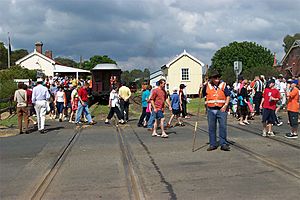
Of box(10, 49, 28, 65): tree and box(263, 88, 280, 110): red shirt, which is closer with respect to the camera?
box(263, 88, 280, 110): red shirt

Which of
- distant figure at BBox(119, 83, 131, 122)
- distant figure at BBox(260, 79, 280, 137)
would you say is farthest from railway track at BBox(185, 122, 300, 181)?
distant figure at BBox(119, 83, 131, 122)

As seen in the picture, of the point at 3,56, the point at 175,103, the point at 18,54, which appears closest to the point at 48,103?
the point at 175,103

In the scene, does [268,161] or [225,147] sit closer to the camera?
[268,161]

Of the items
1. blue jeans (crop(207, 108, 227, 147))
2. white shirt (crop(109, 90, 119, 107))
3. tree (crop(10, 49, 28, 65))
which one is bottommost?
blue jeans (crop(207, 108, 227, 147))

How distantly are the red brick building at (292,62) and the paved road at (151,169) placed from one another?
49.4m

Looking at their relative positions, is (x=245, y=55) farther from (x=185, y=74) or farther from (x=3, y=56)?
(x=3, y=56)

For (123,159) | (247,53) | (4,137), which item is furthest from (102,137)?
(247,53)

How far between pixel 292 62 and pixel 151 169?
190 ft

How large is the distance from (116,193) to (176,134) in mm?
A: 7891

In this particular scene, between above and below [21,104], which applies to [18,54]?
above

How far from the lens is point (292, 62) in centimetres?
6253

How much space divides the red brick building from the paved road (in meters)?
49.4

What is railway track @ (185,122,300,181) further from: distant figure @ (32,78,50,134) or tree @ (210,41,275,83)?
tree @ (210,41,275,83)

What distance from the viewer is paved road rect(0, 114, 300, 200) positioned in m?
6.86
